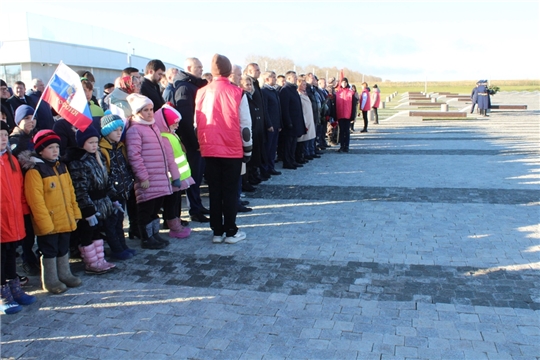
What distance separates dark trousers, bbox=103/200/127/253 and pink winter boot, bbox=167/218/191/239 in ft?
2.57

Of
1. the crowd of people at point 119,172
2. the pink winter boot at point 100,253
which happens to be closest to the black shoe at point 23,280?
the crowd of people at point 119,172

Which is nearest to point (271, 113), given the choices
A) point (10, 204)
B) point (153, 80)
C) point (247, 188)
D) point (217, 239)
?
point (247, 188)

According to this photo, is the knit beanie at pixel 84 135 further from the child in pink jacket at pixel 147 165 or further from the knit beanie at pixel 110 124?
the child in pink jacket at pixel 147 165

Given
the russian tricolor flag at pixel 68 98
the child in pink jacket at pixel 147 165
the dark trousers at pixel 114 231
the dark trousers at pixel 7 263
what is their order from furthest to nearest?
the child in pink jacket at pixel 147 165 < the dark trousers at pixel 114 231 < the russian tricolor flag at pixel 68 98 < the dark trousers at pixel 7 263

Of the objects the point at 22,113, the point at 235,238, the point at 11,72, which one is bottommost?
the point at 235,238

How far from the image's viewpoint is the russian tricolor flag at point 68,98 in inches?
187

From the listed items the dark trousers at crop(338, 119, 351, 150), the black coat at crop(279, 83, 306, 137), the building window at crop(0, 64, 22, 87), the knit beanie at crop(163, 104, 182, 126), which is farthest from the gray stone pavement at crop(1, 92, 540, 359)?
the building window at crop(0, 64, 22, 87)

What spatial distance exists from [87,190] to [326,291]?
255 cm

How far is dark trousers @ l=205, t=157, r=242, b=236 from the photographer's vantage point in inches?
230

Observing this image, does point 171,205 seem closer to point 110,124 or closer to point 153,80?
point 110,124

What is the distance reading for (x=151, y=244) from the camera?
5.85 meters

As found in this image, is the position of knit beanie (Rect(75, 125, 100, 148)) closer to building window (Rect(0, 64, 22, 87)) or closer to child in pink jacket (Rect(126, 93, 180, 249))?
child in pink jacket (Rect(126, 93, 180, 249))

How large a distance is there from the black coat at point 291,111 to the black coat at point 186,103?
3911mm

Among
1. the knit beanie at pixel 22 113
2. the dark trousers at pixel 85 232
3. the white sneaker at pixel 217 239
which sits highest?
the knit beanie at pixel 22 113
